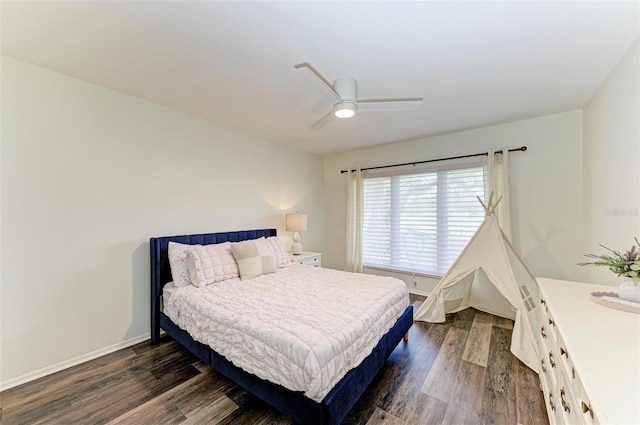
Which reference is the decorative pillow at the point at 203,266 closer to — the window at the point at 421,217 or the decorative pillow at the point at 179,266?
the decorative pillow at the point at 179,266

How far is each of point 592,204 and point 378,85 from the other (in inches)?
102

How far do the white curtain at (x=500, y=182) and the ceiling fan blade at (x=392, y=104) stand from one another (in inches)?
72.8

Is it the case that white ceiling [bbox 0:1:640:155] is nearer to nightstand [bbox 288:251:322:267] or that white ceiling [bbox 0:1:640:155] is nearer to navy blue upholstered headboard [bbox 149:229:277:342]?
navy blue upholstered headboard [bbox 149:229:277:342]

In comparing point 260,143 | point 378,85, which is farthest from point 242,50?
point 260,143

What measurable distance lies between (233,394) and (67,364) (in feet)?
5.27

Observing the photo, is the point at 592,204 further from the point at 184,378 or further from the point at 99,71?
the point at 99,71

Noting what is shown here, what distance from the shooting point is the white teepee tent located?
2.43 m

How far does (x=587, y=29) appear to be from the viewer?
1693 mm

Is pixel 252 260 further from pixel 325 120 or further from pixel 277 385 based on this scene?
pixel 325 120

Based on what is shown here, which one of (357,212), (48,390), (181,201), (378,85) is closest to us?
(48,390)

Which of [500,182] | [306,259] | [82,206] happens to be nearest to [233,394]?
[82,206]

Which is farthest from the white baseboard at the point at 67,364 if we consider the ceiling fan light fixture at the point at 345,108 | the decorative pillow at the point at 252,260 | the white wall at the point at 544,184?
the white wall at the point at 544,184

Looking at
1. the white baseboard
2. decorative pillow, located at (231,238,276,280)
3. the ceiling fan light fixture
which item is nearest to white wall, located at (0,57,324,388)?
the white baseboard

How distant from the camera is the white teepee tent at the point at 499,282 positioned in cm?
243
